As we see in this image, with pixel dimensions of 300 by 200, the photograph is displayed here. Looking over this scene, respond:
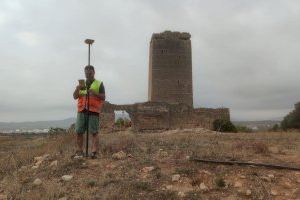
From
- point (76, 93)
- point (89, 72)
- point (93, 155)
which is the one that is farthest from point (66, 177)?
point (89, 72)

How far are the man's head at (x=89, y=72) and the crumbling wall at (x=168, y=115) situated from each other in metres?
18.4

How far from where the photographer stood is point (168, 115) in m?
28.4

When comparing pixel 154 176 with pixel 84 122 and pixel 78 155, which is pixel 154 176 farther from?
pixel 84 122

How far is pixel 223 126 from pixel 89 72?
1694 centimetres

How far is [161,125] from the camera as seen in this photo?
2825cm

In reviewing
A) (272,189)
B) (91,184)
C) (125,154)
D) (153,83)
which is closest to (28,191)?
(91,184)

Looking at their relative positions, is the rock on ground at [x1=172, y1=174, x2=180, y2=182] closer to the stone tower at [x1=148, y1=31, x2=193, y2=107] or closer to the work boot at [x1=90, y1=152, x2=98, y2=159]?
the work boot at [x1=90, y1=152, x2=98, y2=159]

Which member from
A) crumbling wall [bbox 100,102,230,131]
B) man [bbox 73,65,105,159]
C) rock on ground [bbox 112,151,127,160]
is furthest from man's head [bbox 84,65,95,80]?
crumbling wall [bbox 100,102,230,131]

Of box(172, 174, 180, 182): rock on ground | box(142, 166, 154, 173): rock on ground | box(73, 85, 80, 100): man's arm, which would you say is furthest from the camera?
box(73, 85, 80, 100): man's arm

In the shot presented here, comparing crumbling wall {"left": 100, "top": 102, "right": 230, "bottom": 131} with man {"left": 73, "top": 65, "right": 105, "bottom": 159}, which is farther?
crumbling wall {"left": 100, "top": 102, "right": 230, "bottom": 131}

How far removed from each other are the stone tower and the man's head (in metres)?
23.6

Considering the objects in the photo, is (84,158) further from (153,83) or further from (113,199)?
(153,83)

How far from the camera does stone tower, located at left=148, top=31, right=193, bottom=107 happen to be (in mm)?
32906

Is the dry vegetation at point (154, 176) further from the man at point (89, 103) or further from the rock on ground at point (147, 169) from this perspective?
the man at point (89, 103)
